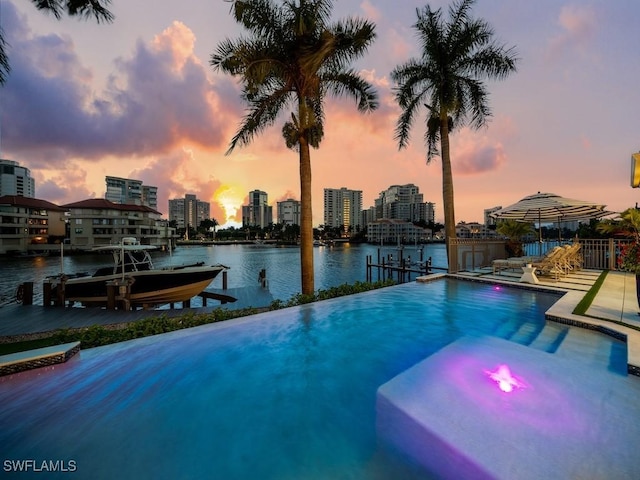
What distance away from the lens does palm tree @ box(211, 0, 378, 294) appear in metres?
8.47

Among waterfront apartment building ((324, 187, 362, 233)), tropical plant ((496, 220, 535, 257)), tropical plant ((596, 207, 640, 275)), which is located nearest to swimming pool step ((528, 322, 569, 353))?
tropical plant ((596, 207, 640, 275))

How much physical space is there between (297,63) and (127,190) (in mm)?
187247

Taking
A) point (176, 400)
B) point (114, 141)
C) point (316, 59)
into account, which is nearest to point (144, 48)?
point (316, 59)

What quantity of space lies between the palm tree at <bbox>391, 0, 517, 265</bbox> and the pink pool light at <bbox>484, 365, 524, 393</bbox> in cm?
913

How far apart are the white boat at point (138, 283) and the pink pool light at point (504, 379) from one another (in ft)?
41.0

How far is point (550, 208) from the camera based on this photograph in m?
10.7

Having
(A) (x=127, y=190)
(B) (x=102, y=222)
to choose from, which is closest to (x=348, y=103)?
(B) (x=102, y=222)

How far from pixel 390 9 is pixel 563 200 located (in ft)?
45.6

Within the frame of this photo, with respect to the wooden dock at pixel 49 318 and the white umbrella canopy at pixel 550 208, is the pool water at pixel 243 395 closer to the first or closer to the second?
the wooden dock at pixel 49 318

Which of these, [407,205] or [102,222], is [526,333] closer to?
[102,222]

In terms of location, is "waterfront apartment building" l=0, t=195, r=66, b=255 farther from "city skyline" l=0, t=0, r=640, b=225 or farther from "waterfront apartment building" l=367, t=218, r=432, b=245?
"waterfront apartment building" l=367, t=218, r=432, b=245

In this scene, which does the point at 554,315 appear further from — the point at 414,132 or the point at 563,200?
the point at 414,132

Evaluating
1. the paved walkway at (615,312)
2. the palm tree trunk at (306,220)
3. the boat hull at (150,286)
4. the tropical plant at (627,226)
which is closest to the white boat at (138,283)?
the boat hull at (150,286)

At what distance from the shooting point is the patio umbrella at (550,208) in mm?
10148
